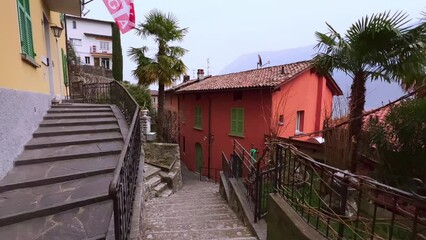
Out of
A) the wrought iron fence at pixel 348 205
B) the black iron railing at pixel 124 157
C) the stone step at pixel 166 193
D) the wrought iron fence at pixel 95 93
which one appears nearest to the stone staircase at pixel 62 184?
the black iron railing at pixel 124 157

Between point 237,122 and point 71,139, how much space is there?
26.8ft

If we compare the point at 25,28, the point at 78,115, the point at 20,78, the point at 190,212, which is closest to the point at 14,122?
the point at 20,78

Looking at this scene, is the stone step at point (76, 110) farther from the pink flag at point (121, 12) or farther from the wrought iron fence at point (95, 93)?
the wrought iron fence at point (95, 93)

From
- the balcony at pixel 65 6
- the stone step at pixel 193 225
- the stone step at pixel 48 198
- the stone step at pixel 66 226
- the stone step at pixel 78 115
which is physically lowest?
the stone step at pixel 193 225

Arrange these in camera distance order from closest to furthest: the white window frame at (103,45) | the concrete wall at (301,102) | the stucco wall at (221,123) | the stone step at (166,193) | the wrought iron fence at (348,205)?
the wrought iron fence at (348,205) → the stone step at (166,193) → the concrete wall at (301,102) → the stucco wall at (221,123) → the white window frame at (103,45)

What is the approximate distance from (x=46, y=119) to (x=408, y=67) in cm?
728

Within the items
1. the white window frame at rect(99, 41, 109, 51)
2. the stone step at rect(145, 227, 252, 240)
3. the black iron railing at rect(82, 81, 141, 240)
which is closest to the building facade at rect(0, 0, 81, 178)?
the black iron railing at rect(82, 81, 141, 240)

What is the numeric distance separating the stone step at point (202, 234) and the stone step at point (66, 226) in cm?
133

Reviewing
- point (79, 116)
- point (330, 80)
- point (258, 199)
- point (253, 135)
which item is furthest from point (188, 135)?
point (258, 199)

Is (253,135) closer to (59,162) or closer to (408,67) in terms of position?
(408,67)

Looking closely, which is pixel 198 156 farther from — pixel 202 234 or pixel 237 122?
pixel 202 234

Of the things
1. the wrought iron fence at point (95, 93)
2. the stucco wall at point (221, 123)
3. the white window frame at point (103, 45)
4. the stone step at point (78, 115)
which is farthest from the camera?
the white window frame at point (103, 45)

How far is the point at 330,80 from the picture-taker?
1306 cm

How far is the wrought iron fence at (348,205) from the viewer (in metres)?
1.79
